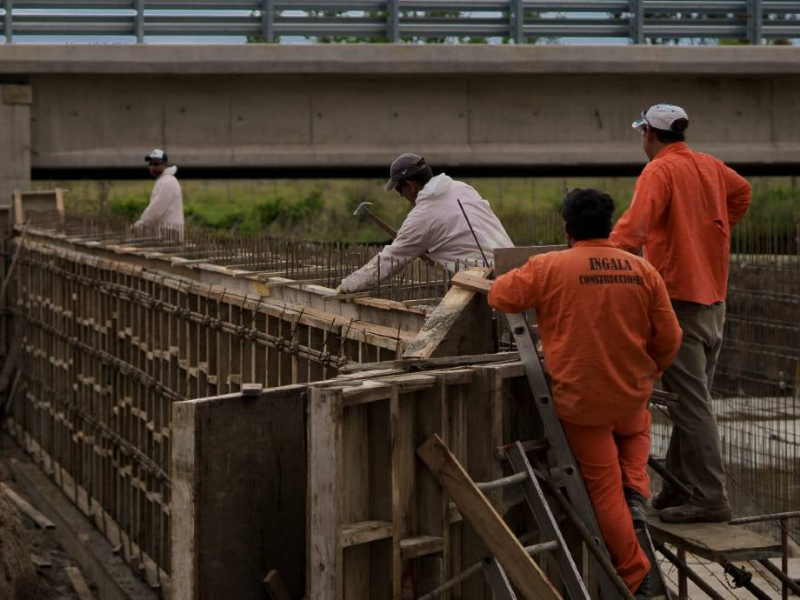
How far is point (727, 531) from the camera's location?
7.21 metres

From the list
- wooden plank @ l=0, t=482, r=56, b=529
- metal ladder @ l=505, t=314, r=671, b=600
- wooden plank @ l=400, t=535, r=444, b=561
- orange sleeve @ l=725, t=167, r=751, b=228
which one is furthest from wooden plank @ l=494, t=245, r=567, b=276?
wooden plank @ l=0, t=482, r=56, b=529

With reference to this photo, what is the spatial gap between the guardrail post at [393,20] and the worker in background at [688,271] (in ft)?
44.7

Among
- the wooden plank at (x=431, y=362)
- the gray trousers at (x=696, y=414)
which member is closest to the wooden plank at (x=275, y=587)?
the wooden plank at (x=431, y=362)

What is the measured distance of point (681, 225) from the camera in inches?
296

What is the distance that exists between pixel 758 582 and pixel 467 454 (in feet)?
18.5

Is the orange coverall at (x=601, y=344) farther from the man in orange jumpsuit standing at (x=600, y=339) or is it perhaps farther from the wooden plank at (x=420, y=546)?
the wooden plank at (x=420, y=546)

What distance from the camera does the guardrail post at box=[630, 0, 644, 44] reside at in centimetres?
2109

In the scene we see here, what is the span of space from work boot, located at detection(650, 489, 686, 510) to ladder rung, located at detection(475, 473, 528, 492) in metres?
1.20

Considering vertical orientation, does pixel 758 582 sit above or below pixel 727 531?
below

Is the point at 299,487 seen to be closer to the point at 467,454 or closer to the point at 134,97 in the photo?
the point at 467,454

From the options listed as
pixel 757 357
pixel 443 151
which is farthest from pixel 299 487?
pixel 443 151

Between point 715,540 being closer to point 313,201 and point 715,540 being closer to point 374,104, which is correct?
point 374,104

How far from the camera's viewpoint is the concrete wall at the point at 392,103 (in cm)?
2114

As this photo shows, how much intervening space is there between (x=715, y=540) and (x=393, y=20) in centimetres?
1500
